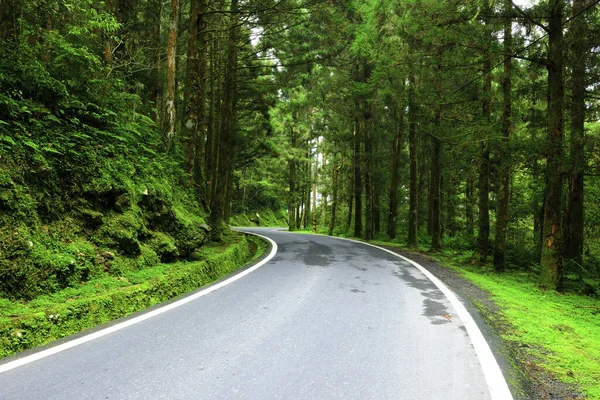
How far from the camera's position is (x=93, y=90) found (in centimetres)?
697

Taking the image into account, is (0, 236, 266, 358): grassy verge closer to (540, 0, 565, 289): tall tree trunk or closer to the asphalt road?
the asphalt road

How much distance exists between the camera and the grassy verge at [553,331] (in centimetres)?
334

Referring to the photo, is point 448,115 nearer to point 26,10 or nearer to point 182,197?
point 182,197

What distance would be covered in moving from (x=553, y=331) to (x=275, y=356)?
3.76 metres

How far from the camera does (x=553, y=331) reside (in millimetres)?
4570

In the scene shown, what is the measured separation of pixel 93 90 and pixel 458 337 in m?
7.68

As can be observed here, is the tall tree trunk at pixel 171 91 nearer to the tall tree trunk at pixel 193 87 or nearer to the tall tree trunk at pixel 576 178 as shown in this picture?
the tall tree trunk at pixel 193 87

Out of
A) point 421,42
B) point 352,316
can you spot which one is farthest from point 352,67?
point 352,316

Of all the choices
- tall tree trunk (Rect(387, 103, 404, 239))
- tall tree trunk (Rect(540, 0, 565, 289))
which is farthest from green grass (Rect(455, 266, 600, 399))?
tall tree trunk (Rect(387, 103, 404, 239))

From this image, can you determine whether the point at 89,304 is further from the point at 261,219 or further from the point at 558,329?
the point at 261,219

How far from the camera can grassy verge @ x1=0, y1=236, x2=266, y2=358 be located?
344 cm

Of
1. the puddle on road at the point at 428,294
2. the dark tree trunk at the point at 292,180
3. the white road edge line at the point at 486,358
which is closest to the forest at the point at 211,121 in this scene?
the puddle on road at the point at 428,294

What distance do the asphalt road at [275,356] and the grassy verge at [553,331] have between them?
634mm

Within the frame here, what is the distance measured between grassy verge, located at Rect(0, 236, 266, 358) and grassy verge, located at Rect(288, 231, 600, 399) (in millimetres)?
4744
